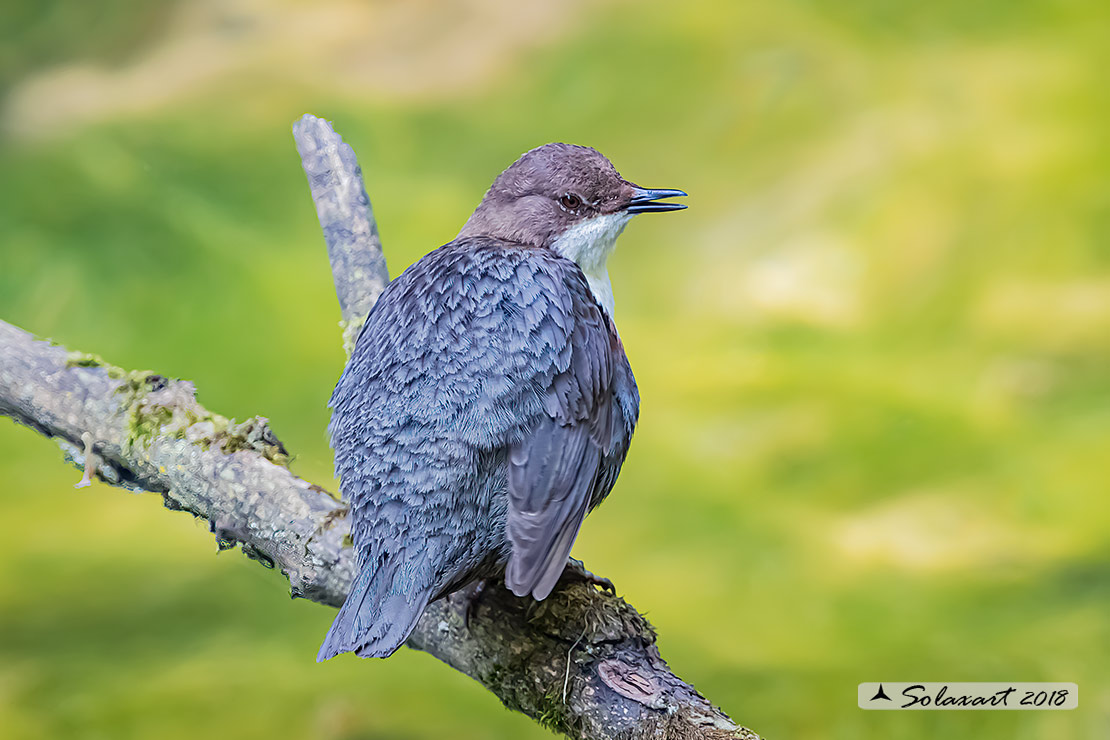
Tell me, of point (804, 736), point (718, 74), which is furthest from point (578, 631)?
point (718, 74)

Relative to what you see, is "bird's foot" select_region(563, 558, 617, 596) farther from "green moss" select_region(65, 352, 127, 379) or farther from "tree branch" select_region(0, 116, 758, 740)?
"green moss" select_region(65, 352, 127, 379)

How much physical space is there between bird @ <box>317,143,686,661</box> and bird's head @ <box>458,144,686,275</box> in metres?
0.09

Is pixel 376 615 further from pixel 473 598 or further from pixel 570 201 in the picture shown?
pixel 570 201

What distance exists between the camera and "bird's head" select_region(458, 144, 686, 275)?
7.20 ft

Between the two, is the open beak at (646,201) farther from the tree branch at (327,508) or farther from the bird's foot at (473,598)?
the bird's foot at (473,598)

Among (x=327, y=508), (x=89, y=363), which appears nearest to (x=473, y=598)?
(x=327, y=508)

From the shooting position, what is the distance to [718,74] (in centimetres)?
393

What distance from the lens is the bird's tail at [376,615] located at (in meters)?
1.65

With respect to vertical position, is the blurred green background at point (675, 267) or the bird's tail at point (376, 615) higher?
the blurred green background at point (675, 267)

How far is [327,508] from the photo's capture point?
2113 mm

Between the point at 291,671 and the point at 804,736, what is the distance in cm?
163

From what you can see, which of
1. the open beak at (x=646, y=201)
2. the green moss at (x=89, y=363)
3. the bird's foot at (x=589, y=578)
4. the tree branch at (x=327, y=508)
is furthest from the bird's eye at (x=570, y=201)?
the green moss at (x=89, y=363)

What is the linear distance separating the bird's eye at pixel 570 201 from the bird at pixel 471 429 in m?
0.15

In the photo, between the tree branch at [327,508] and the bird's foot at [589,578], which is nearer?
the tree branch at [327,508]
